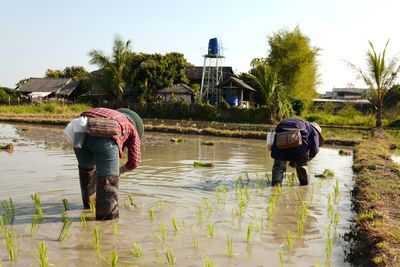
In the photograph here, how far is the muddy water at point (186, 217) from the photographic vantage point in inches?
129

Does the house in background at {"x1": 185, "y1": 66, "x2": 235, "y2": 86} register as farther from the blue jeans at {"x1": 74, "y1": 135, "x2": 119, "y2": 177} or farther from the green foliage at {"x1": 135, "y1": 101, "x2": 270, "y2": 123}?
the blue jeans at {"x1": 74, "y1": 135, "x2": 119, "y2": 177}

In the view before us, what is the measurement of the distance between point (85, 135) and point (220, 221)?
5.05 ft

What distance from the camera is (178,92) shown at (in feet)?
101

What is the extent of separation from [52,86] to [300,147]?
3413 centimetres

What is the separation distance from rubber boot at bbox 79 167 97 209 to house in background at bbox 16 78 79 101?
32194 millimetres

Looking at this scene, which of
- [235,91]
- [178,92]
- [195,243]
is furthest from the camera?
[178,92]

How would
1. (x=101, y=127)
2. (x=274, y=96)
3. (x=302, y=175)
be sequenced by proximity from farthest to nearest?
(x=274, y=96) → (x=302, y=175) → (x=101, y=127)

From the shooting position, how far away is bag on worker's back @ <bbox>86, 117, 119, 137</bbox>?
4009mm

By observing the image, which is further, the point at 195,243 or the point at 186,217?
the point at 186,217

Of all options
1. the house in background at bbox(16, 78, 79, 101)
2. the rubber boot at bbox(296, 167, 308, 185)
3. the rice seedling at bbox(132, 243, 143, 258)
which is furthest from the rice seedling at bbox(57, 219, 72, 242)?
the house in background at bbox(16, 78, 79, 101)

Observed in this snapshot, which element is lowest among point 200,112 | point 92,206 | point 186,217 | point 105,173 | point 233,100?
point 186,217

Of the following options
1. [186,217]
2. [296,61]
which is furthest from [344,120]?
[186,217]

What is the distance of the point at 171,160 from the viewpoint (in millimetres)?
9266

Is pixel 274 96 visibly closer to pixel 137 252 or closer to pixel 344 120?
pixel 344 120
